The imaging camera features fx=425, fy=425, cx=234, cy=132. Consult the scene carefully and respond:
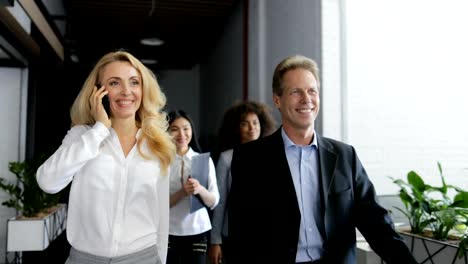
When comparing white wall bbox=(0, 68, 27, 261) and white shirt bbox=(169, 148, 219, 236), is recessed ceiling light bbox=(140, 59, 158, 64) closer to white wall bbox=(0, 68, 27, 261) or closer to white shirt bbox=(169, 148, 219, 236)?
white wall bbox=(0, 68, 27, 261)

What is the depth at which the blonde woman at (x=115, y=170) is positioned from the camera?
141cm

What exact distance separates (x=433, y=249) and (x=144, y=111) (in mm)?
1519

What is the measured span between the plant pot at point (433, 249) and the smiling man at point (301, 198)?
0.59m

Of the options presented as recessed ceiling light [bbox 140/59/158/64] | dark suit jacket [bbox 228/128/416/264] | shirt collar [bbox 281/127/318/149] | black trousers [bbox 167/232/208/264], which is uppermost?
recessed ceiling light [bbox 140/59/158/64]

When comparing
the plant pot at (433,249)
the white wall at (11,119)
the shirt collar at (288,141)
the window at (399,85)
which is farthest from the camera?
the white wall at (11,119)

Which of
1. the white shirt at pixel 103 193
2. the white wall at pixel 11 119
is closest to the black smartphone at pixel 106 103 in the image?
the white shirt at pixel 103 193

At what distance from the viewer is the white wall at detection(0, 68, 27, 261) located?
496 cm

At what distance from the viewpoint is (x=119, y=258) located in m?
1.41

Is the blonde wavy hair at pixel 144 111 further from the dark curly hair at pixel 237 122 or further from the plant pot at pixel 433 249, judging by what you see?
the dark curly hair at pixel 237 122

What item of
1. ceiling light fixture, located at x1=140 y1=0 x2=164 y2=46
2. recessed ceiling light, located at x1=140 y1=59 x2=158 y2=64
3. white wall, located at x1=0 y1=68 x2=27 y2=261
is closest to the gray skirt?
white wall, located at x1=0 y1=68 x2=27 y2=261

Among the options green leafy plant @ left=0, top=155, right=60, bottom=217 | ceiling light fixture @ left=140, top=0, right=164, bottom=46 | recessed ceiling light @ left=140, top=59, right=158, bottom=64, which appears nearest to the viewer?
green leafy plant @ left=0, top=155, right=60, bottom=217

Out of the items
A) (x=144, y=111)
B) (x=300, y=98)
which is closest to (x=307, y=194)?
(x=300, y=98)

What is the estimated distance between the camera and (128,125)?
1590 mm

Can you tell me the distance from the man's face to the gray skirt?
73 cm
